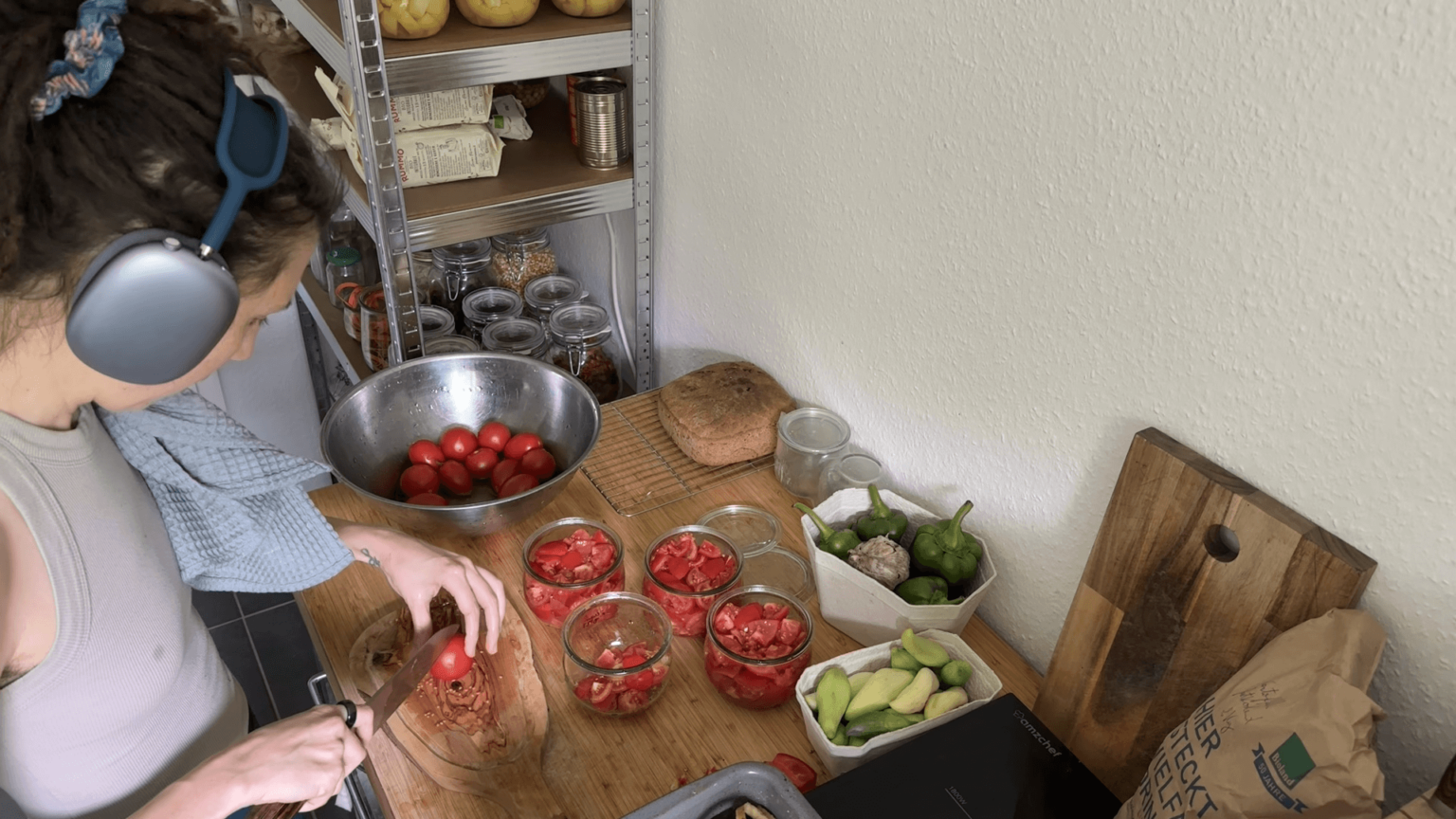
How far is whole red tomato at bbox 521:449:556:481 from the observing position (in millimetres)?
1228

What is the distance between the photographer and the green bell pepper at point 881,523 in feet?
3.41

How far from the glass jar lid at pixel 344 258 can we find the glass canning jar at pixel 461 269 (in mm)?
148

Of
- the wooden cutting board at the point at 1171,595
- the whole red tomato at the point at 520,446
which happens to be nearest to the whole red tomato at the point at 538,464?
the whole red tomato at the point at 520,446

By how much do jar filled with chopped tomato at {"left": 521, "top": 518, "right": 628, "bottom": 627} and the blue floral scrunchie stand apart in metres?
0.64

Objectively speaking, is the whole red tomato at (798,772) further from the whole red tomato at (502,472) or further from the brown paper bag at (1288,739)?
the whole red tomato at (502,472)

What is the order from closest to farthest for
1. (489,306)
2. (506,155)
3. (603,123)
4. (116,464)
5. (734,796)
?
1. (734,796)
2. (116,464)
3. (603,123)
4. (506,155)
5. (489,306)

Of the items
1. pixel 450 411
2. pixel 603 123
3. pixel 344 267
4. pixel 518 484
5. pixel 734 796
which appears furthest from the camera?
pixel 344 267

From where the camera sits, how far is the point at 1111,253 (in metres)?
0.81

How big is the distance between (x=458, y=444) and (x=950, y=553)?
0.65m

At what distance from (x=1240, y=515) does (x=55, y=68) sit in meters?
→ 0.84

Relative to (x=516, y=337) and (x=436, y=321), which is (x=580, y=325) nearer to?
(x=516, y=337)

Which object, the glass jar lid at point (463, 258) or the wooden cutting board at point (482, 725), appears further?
the glass jar lid at point (463, 258)

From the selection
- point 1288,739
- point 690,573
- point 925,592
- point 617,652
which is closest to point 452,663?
point 617,652

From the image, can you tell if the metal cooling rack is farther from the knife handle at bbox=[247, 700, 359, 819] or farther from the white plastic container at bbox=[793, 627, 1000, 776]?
the knife handle at bbox=[247, 700, 359, 819]
